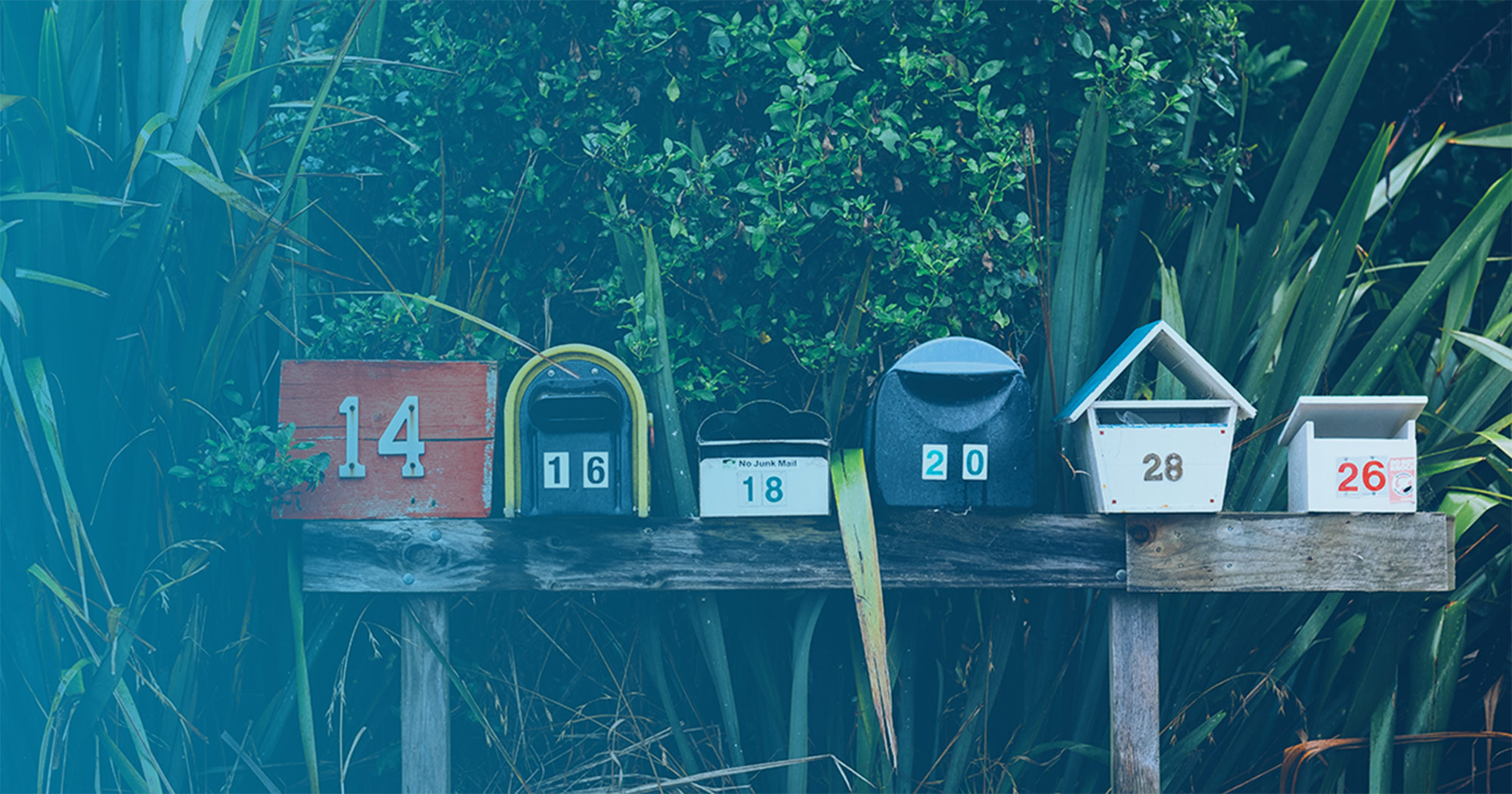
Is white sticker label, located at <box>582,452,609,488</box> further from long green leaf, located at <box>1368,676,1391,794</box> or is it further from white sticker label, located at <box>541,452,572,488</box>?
long green leaf, located at <box>1368,676,1391,794</box>

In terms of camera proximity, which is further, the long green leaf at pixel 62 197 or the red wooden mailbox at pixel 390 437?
the red wooden mailbox at pixel 390 437

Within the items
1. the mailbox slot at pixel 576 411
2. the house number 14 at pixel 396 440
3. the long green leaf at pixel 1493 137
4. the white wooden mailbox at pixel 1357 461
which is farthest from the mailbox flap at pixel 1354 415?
the house number 14 at pixel 396 440

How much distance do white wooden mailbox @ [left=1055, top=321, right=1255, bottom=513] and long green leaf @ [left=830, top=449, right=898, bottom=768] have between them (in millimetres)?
441

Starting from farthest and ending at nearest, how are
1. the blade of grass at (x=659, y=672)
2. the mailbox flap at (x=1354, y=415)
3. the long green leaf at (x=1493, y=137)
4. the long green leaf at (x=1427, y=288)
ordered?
the long green leaf at (x=1493, y=137), the blade of grass at (x=659, y=672), the long green leaf at (x=1427, y=288), the mailbox flap at (x=1354, y=415)

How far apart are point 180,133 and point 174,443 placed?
607 mm

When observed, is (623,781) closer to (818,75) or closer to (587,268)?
(587,268)

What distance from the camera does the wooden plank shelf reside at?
6.10 ft

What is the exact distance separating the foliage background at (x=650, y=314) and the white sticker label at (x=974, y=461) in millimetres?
336

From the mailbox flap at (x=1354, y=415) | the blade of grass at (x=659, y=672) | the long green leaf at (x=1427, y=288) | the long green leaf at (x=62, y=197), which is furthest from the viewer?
the blade of grass at (x=659, y=672)

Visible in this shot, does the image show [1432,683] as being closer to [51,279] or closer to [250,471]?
[250,471]

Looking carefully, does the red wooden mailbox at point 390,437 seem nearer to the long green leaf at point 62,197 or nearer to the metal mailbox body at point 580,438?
the metal mailbox body at point 580,438

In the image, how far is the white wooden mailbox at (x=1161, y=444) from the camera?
5.95ft

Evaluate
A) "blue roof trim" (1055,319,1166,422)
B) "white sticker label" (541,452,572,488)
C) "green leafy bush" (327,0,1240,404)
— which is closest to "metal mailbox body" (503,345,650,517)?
"white sticker label" (541,452,572,488)

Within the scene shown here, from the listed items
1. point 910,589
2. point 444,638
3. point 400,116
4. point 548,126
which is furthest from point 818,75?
point 444,638
